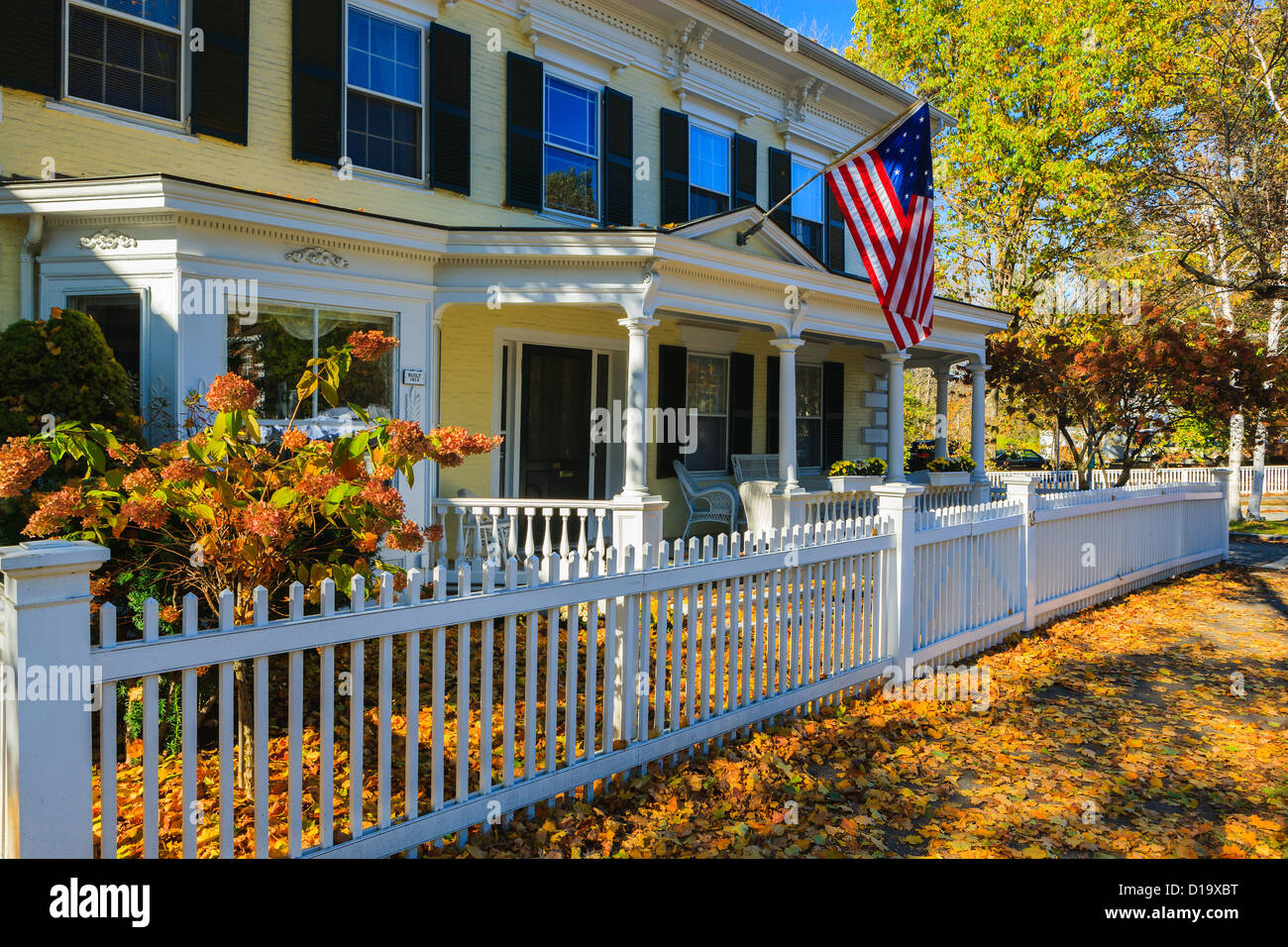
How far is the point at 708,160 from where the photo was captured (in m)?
12.7

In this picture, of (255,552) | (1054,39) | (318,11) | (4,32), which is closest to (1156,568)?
(255,552)

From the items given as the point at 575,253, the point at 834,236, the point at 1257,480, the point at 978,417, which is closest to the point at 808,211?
the point at 834,236

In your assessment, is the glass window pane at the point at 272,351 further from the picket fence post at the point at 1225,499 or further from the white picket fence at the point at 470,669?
the picket fence post at the point at 1225,499

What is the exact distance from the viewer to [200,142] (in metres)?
7.82

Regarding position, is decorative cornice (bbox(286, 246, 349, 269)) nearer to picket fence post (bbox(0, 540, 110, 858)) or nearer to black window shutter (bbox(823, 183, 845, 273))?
picket fence post (bbox(0, 540, 110, 858))

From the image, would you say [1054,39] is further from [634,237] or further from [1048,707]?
[1048,707]

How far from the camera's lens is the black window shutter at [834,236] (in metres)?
14.8

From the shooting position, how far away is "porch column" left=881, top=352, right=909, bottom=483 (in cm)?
1245

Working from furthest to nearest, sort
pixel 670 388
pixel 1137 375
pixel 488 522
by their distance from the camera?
pixel 1137 375 < pixel 670 388 < pixel 488 522

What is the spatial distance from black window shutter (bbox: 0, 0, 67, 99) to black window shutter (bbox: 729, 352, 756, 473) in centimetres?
908

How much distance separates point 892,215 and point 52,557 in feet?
25.9

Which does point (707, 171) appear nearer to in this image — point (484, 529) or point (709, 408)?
point (709, 408)

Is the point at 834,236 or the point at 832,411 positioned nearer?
the point at 834,236

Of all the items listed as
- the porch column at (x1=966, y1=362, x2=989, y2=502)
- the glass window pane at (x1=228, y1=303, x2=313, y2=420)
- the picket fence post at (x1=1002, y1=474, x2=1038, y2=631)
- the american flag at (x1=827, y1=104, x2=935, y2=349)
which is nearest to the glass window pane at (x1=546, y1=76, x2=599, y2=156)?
the american flag at (x1=827, y1=104, x2=935, y2=349)
